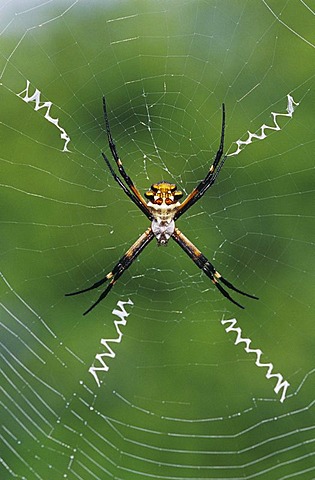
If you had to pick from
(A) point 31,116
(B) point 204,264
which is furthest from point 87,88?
(B) point 204,264

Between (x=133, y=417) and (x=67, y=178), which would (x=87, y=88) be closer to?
(x=67, y=178)

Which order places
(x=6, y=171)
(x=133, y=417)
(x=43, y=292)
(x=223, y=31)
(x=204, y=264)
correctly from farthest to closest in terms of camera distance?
1. (x=43, y=292)
2. (x=6, y=171)
3. (x=133, y=417)
4. (x=223, y=31)
5. (x=204, y=264)

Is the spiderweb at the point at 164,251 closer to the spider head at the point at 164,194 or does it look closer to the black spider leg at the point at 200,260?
the black spider leg at the point at 200,260

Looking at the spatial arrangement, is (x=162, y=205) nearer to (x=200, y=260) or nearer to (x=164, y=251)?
(x=200, y=260)

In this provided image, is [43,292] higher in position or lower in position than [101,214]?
lower

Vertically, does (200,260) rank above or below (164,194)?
above

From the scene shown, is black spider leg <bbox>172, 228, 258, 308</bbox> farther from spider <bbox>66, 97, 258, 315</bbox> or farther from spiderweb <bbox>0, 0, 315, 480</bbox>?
spiderweb <bbox>0, 0, 315, 480</bbox>

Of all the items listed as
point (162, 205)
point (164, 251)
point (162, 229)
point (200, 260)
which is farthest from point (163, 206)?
point (164, 251)
